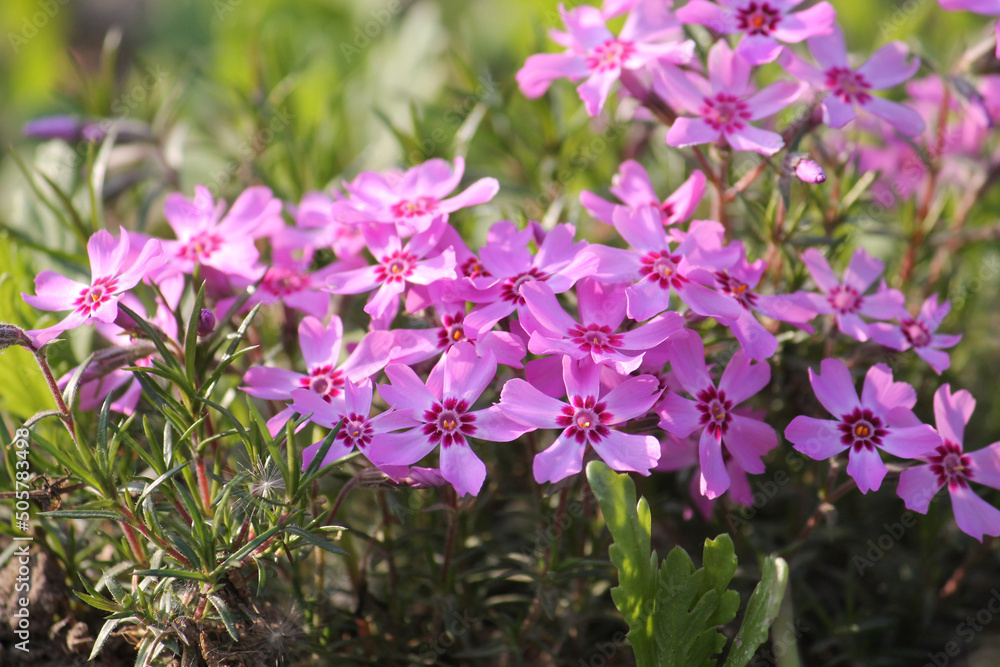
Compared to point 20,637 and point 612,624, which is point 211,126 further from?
point 612,624

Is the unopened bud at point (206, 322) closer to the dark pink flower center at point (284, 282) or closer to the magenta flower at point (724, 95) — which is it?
the dark pink flower center at point (284, 282)

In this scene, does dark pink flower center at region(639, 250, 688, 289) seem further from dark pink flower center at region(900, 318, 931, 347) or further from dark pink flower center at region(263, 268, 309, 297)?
dark pink flower center at region(263, 268, 309, 297)

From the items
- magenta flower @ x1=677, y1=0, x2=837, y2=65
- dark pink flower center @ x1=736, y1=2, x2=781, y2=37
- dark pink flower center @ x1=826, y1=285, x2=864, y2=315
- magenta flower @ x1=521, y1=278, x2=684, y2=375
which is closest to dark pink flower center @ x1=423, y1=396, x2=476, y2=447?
magenta flower @ x1=521, y1=278, x2=684, y2=375

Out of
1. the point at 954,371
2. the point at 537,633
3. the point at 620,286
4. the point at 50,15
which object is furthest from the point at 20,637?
the point at 50,15

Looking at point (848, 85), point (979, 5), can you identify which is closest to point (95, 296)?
point (848, 85)

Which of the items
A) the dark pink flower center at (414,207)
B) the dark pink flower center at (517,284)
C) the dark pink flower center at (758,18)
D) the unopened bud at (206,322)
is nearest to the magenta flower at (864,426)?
the dark pink flower center at (517,284)

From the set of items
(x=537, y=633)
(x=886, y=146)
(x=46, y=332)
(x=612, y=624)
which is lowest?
(x=612, y=624)
